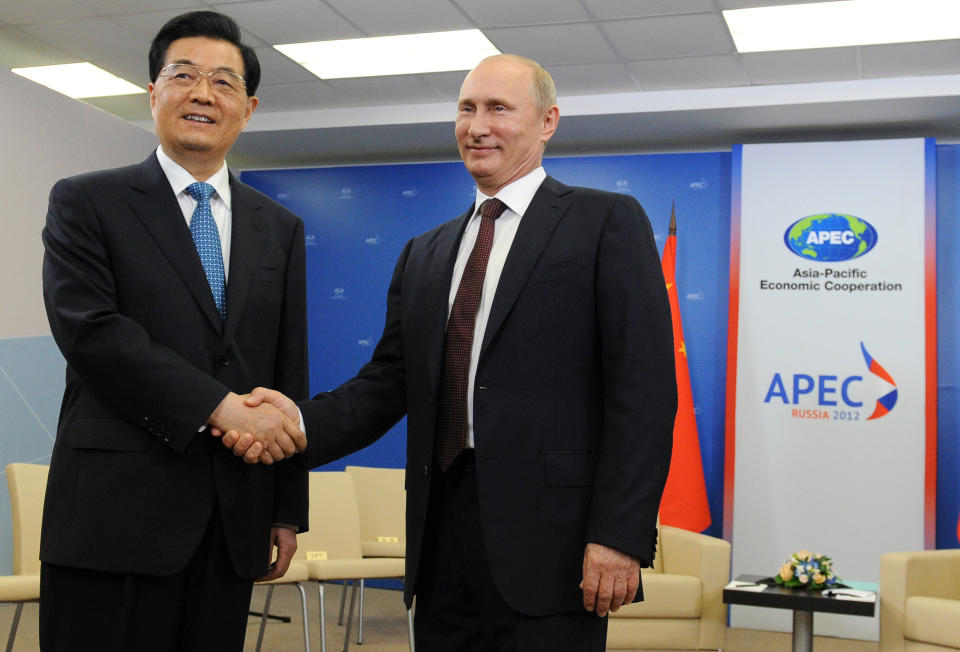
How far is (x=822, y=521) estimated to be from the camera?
6.26m

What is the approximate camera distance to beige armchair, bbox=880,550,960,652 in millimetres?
4461

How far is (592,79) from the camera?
22.0ft

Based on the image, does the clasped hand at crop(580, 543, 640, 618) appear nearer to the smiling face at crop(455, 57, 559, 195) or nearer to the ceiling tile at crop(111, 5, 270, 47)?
the smiling face at crop(455, 57, 559, 195)

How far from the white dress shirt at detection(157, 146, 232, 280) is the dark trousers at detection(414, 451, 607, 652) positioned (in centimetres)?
63

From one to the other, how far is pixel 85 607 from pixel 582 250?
1.15 metres

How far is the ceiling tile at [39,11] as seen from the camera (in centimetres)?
570

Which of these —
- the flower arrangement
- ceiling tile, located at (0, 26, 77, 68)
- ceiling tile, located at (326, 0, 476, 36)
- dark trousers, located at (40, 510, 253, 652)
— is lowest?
the flower arrangement

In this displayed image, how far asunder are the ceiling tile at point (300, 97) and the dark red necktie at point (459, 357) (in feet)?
17.3

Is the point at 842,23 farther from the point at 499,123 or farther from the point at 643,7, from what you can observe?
the point at 499,123

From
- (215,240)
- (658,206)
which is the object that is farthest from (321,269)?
(215,240)

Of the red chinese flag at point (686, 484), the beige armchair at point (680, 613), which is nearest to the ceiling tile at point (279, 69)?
the red chinese flag at point (686, 484)

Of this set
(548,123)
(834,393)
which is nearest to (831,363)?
(834,393)

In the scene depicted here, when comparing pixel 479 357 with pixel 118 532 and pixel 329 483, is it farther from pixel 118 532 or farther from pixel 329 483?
pixel 329 483

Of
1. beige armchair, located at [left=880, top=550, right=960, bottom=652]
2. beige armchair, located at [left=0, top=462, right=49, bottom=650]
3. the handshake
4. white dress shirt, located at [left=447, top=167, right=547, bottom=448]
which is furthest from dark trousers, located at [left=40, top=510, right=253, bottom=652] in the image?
beige armchair, located at [left=880, top=550, right=960, bottom=652]
